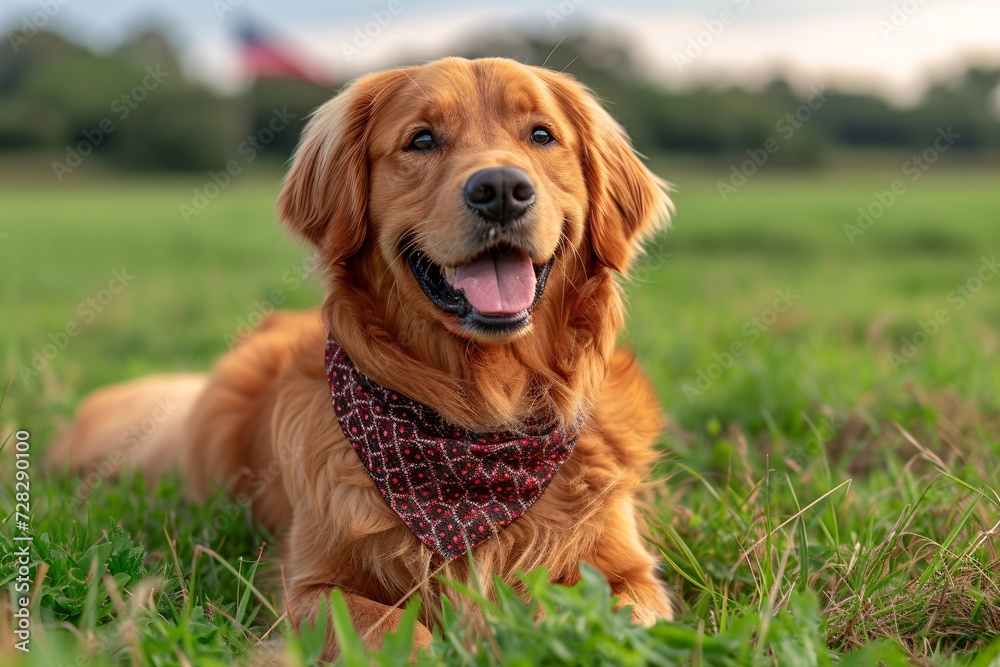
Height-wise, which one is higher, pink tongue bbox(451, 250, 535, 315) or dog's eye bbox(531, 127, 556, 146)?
dog's eye bbox(531, 127, 556, 146)

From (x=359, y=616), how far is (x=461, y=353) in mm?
899

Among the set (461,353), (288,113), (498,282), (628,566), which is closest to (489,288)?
(498,282)

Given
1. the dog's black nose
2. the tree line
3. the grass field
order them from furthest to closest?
the tree line, the dog's black nose, the grass field

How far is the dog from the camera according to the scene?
9.21 ft

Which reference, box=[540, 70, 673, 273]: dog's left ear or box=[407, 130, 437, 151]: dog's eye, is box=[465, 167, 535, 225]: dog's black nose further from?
box=[540, 70, 673, 273]: dog's left ear

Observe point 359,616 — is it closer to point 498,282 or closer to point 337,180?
point 498,282

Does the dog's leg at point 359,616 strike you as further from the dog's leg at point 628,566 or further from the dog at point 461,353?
the dog's leg at point 628,566

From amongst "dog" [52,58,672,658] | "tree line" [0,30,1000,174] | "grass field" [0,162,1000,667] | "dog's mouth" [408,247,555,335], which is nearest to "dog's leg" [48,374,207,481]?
"grass field" [0,162,1000,667]

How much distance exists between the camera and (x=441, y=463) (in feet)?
9.52

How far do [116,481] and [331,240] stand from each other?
7.03 ft

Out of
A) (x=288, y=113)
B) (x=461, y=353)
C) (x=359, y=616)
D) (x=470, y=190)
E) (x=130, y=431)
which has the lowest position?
(x=288, y=113)

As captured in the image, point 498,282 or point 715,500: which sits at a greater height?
point 498,282

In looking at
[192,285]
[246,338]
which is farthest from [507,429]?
[192,285]

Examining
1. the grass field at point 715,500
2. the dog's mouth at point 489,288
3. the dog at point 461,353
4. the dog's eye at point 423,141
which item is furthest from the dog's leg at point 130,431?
the dog's eye at point 423,141
